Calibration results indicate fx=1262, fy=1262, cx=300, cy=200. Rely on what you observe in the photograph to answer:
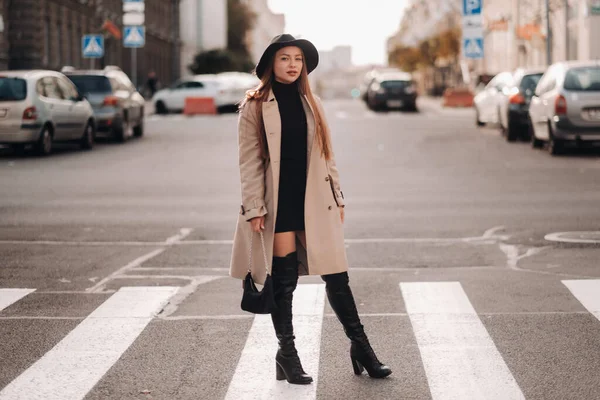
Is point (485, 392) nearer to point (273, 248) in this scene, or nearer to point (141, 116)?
point (273, 248)

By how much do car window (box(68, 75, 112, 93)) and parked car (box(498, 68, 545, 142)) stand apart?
8.57 m

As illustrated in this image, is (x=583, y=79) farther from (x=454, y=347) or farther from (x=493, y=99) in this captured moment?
(x=454, y=347)

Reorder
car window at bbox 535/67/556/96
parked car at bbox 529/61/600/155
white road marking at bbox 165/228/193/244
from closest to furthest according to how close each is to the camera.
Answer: white road marking at bbox 165/228/193/244 < parked car at bbox 529/61/600/155 < car window at bbox 535/67/556/96

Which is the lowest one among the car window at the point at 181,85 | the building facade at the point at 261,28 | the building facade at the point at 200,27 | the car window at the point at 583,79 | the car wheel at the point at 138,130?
the car wheel at the point at 138,130

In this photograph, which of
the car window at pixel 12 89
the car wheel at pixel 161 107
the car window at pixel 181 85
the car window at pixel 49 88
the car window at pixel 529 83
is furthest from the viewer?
the car window at pixel 181 85

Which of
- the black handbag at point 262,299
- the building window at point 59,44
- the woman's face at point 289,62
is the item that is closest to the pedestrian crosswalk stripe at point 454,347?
the black handbag at point 262,299

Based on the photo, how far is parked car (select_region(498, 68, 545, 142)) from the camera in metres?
25.4

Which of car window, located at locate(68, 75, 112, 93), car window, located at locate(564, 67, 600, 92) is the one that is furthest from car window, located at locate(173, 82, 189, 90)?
car window, located at locate(564, 67, 600, 92)

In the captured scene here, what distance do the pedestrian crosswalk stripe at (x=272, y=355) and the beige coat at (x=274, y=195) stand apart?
0.51 metres

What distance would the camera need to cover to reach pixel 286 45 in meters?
5.92

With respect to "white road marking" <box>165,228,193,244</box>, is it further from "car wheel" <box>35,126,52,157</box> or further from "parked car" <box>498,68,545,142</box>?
"parked car" <box>498,68,545,142</box>

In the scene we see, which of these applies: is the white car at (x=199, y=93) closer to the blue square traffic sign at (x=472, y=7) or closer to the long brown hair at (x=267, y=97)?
the blue square traffic sign at (x=472, y=7)

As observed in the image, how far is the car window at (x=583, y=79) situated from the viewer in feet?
70.6

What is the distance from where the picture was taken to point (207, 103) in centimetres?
4603
